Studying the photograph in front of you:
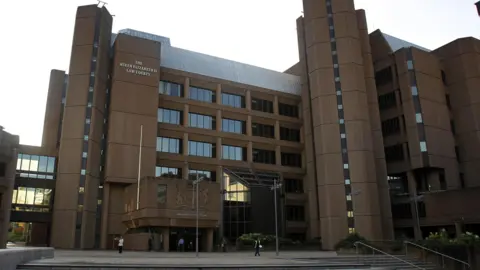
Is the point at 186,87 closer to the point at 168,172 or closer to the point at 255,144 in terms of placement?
the point at 168,172

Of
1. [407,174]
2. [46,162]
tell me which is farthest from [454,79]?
[46,162]

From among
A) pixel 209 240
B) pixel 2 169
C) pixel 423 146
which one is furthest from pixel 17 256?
pixel 423 146

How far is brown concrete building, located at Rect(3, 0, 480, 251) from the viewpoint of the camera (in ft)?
166

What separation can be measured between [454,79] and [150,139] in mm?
45829

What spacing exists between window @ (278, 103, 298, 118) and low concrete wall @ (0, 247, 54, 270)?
50.4 m

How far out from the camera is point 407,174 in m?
59.6

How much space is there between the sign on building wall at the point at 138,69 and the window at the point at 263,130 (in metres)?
18.9

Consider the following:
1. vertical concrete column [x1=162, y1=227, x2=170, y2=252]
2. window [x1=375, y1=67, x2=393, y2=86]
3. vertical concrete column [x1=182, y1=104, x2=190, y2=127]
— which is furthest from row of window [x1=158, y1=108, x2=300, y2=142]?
vertical concrete column [x1=162, y1=227, x2=170, y2=252]

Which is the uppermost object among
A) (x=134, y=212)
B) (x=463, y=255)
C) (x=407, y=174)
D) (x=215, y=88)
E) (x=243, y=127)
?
(x=215, y=88)

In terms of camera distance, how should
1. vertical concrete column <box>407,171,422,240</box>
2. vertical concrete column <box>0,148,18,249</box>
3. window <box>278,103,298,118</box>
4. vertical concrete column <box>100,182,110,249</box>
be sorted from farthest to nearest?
1. window <box>278,103,298,118</box>
2. vertical concrete column <box>407,171,422,240</box>
3. vertical concrete column <box>100,182,110,249</box>
4. vertical concrete column <box>0,148,18,249</box>

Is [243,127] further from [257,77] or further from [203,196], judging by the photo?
[203,196]

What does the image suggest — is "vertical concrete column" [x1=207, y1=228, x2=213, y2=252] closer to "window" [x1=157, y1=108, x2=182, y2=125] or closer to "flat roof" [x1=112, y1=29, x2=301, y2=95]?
"window" [x1=157, y1=108, x2=182, y2=125]

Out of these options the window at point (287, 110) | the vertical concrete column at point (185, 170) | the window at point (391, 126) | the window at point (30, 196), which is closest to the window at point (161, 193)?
the vertical concrete column at point (185, 170)

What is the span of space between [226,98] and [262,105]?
6455mm
